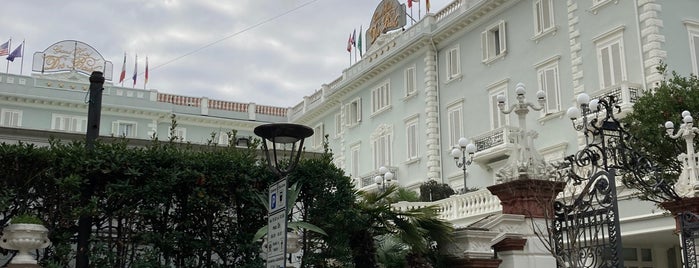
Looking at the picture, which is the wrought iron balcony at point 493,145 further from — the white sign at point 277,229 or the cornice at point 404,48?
the white sign at point 277,229

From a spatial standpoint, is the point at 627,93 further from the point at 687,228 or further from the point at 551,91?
the point at 687,228

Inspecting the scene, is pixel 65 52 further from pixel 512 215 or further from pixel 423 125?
pixel 512 215

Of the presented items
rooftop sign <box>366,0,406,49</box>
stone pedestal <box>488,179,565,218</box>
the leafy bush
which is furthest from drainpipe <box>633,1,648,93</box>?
the leafy bush

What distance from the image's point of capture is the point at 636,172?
11336 millimetres

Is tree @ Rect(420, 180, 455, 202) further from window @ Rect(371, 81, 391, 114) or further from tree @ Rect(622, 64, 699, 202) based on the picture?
tree @ Rect(622, 64, 699, 202)

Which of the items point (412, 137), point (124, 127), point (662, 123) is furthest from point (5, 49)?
point (662, 123)

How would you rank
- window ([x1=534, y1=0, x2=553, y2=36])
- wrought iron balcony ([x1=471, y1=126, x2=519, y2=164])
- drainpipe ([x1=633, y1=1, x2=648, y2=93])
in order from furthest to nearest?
1. wrought iron balcony ([x1=471, y1=126, x2=519, y2=164])
2. window ([x1=534, y1=0, x2=553, y2=36])
3. drainpipe ([x1=633, y1=1, x2=648, y2=93])

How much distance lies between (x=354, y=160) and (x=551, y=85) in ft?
51.0

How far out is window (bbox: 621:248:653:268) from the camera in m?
23.6

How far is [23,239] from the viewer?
8.89 m

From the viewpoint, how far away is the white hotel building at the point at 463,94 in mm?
23547

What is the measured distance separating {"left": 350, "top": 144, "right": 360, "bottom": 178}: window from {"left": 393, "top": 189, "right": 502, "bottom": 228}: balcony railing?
50.3 feet

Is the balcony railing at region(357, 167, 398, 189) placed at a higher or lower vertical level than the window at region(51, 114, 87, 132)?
lower

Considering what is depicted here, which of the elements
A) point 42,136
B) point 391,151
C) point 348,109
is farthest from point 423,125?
point 42,136
